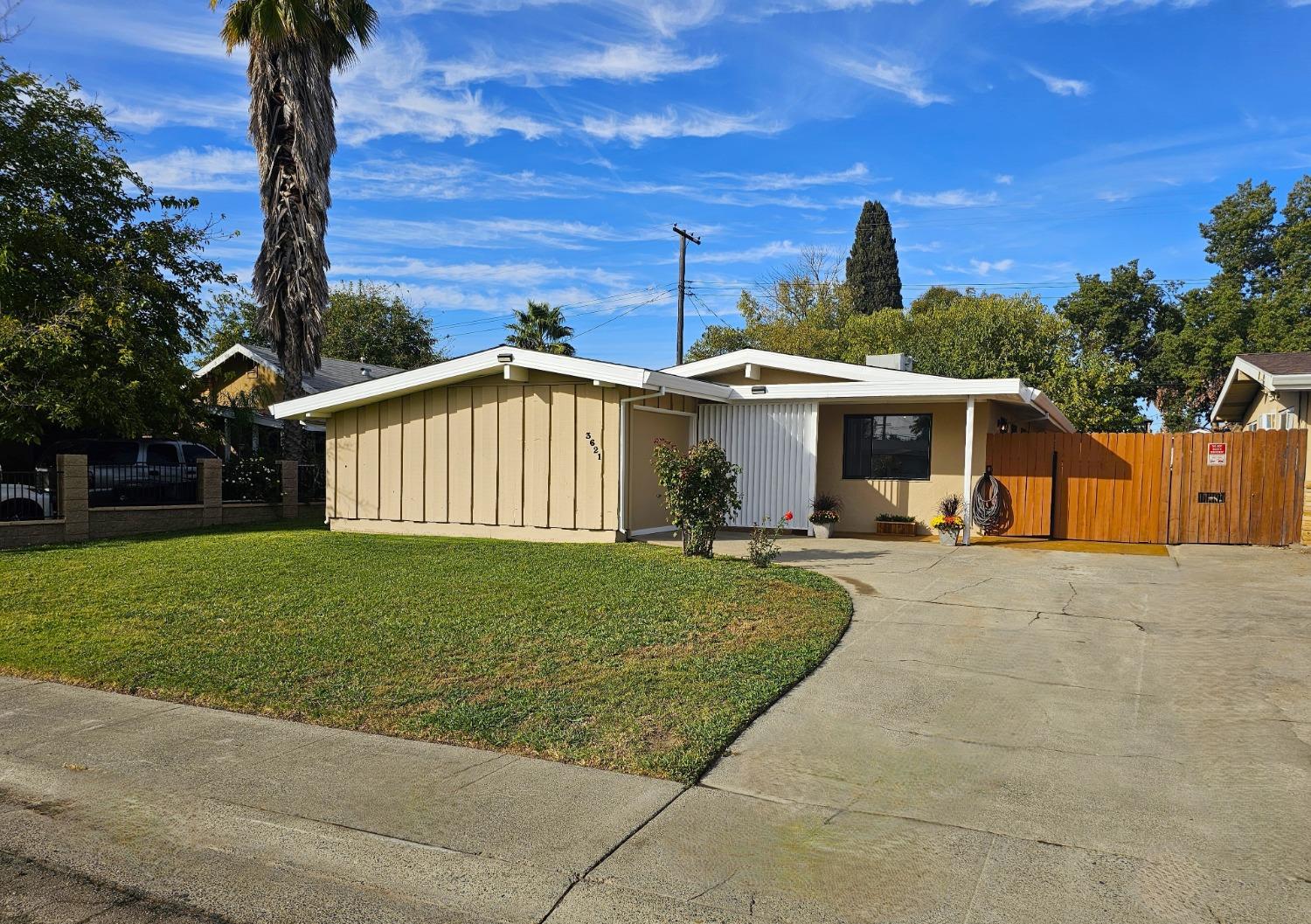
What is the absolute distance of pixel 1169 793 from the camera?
14.0 feet

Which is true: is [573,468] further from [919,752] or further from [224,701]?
[919,752]

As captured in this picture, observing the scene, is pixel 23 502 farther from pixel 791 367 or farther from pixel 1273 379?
pixel 1273 379

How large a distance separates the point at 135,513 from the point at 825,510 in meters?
11.9

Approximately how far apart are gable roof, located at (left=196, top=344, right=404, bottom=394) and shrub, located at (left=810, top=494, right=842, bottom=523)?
44.9ft

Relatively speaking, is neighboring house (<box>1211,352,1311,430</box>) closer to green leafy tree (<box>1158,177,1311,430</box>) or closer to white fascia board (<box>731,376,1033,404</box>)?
white fascia board (<box>731,376,1033,404</box>)

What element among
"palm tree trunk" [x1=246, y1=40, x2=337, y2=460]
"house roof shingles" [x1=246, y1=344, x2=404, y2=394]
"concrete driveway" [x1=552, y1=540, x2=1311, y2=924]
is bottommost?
"concrete driveway" [x1=552, y1=540, x2=1311, y2=924]

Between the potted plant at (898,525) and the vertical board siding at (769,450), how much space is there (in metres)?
1.41

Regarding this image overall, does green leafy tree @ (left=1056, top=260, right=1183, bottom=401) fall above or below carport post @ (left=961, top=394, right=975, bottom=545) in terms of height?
above

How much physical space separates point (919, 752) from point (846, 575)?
545 cm

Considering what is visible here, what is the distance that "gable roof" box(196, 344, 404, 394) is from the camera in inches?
954

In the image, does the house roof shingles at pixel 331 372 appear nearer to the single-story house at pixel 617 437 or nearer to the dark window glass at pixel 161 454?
the dark window glass at pixel 161 454

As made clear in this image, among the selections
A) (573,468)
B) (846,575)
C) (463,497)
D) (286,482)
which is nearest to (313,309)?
(286,482)

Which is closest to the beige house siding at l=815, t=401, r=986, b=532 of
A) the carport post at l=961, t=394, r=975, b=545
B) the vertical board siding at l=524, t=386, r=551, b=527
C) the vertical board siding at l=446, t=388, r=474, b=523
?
the carport post at l=961, t=394, r=975, b=545

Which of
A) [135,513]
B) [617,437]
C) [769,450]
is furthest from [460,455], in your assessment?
[135,513]
